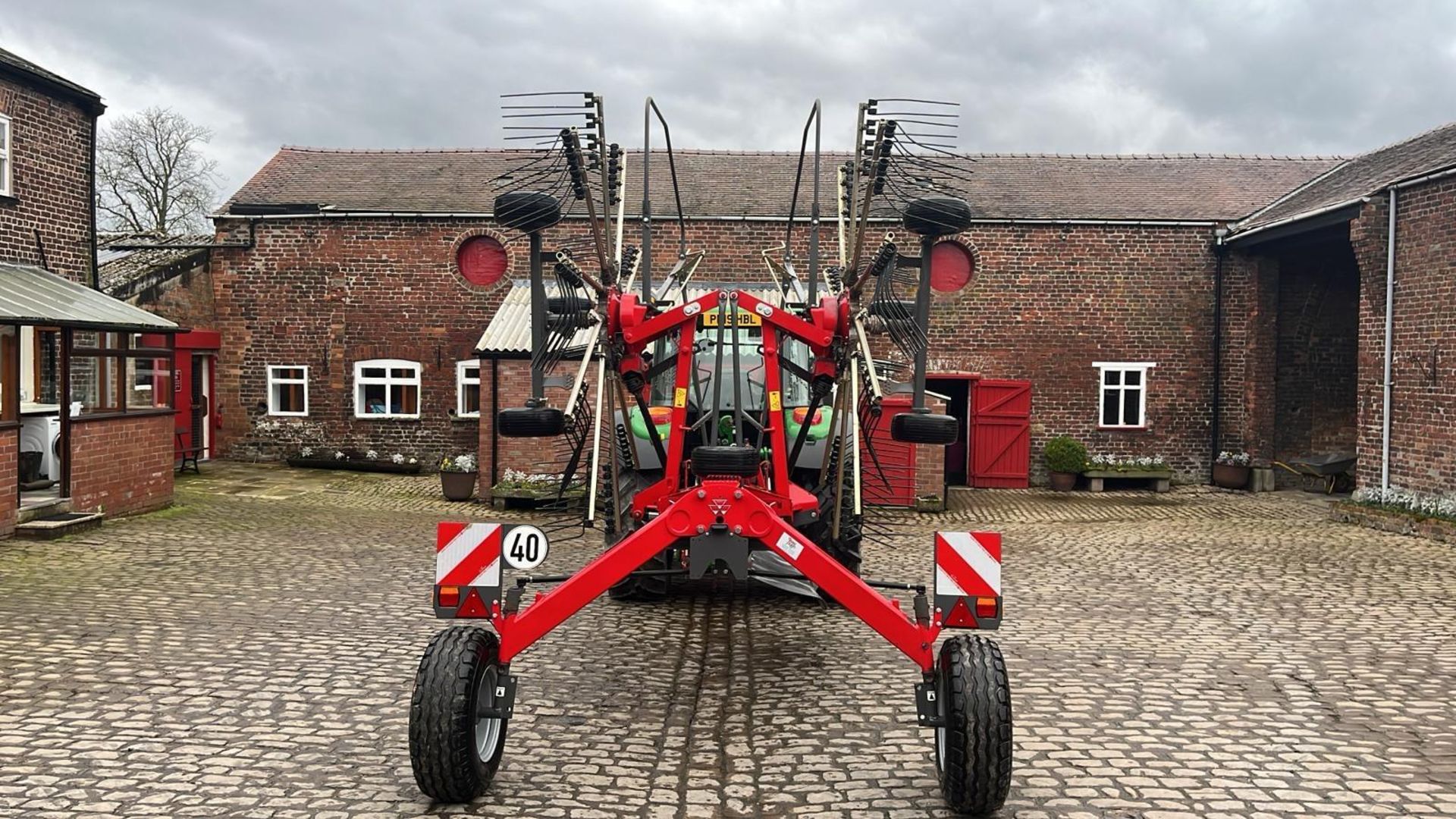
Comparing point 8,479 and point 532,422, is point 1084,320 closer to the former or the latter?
point 532,422

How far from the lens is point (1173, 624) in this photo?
8008mm

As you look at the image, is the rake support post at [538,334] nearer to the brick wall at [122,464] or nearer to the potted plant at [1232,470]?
the brick wall at [122,464]

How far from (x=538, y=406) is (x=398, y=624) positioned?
321cm

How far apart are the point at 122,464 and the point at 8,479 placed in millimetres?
1887

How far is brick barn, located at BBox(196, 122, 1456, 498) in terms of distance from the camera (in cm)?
1881

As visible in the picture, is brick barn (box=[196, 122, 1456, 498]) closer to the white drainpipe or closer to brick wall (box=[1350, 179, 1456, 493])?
brick wall (box=[1350, 179, 1456, 493])

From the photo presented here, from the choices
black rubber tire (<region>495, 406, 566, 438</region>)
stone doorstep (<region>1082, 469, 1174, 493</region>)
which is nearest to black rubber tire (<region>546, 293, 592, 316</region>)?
black rubber tire (<region>495, 406, 566, 438</region>)

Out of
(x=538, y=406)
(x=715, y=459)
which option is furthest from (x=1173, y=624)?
(x=538, y=406)

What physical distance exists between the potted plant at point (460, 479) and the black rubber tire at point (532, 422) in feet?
35.8

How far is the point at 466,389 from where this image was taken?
19562 millimetres

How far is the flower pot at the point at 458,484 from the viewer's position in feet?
52.0

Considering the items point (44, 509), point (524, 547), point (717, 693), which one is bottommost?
point (717, 693)

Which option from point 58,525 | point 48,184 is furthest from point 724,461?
point 48,184

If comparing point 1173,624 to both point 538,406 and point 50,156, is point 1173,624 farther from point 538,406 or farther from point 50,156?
point 50,156
